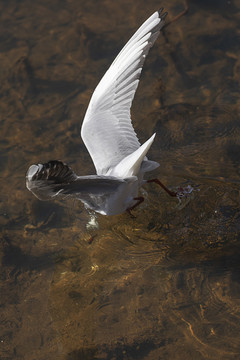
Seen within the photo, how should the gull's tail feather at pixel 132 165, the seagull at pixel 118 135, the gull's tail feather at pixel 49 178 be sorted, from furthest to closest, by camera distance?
1. the seagull at pixel 118 135
2. the gull's tail feather at pixel 132 165
3. the gull's tail feather at pixel 49 178

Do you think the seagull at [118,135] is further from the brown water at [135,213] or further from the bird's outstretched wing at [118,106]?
the brown water at [135,213]

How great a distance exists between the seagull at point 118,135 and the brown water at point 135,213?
45cm

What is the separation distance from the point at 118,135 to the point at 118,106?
30 centimetres

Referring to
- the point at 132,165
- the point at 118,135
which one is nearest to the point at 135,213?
the point at 118,135

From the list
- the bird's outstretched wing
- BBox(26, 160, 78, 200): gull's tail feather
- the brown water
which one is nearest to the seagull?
the bird's outstretched wing

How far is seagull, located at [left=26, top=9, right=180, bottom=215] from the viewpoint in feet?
12.2

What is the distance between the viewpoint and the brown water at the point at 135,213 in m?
3.76

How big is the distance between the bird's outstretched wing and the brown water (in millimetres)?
673

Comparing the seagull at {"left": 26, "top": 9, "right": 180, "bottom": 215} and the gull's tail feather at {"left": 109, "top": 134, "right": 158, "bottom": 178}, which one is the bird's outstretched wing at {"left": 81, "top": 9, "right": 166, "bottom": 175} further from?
the gull's tail feather at {"left": 109, "top": 134, "right": 158, "bottom": 178}

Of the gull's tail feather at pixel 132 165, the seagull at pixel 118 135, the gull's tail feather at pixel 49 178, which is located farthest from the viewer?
the seagull at pixel 118 135

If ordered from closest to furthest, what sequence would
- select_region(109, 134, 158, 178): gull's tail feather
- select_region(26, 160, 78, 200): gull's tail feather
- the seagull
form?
select_region(26, 160, 78, 200): gull's tail feather, select_region(109, 134, 158, 178): gull's tail feather, the seagull

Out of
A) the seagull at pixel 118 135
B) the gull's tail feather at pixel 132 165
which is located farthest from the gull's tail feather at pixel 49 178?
the gull's tail feather at pixel 132 165

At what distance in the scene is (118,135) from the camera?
437 cm

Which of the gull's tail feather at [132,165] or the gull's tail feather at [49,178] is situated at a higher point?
the gull's tail feather at [49,178]
